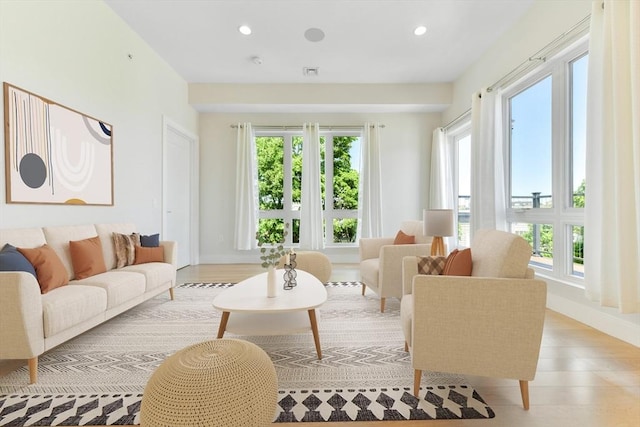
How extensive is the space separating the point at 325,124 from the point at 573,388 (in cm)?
505

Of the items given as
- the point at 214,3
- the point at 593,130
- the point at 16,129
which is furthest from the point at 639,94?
the point at 16,129

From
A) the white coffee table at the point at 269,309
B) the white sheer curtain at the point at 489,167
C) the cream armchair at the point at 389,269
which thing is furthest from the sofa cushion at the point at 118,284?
the white sheer curtain at the point at 489,167

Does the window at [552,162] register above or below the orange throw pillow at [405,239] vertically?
above

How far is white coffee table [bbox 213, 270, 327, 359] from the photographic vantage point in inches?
77.5

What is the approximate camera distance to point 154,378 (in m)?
1.22

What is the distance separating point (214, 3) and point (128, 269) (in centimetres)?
288

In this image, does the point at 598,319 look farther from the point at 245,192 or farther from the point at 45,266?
the point at 245,192

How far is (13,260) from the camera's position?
75.9 inches

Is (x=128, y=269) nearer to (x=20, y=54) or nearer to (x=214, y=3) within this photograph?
(x=20, y=54)

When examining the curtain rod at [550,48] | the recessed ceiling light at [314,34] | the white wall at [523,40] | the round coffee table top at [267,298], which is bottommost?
the round coffee table top at [267,298]

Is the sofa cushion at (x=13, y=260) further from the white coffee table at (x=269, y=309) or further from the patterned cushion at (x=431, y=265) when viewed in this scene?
the patterned cushion at (x=431, y=265)

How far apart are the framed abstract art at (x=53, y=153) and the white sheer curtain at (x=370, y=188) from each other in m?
3.86

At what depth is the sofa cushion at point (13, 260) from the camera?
188cm

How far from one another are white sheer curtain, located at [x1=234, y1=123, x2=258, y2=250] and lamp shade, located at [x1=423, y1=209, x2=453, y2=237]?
3.42m
